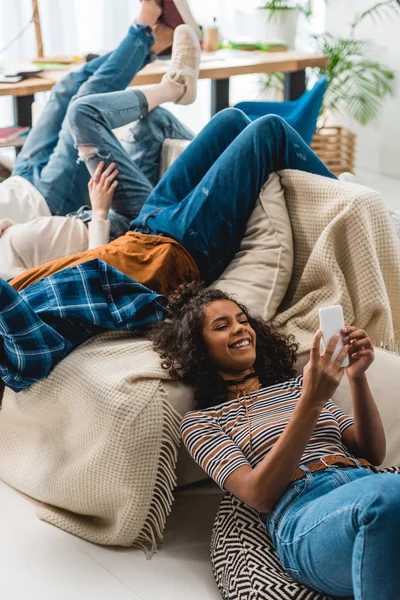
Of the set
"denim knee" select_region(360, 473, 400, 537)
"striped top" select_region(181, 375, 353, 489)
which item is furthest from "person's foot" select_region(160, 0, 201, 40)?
"denim knee" select_region(360, 473, 400, 537)

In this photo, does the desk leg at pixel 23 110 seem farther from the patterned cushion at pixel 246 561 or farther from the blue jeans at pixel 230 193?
the patterned cushion at pixel 246 561

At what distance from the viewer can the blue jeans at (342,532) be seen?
1.30 meters

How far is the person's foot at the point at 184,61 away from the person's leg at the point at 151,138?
12 centimetres

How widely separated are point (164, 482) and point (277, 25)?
338 centimetres

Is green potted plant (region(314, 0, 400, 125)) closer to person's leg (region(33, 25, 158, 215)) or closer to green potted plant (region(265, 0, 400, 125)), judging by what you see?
green potted plant (region(265, 0, 400, 125))

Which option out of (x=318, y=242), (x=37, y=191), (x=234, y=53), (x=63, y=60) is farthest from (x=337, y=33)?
(x=318, y=242)

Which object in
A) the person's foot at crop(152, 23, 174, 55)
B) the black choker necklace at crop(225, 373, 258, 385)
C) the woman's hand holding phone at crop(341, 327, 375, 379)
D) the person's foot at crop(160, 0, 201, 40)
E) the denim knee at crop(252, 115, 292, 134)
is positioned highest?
the person's foot at crop(160, 0, 201, 40)

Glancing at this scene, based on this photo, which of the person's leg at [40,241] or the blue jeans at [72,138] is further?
the blue jeans at [72,138]

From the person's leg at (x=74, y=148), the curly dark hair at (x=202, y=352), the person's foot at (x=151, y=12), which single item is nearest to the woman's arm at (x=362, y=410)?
the curly dark hair at (x=202, y=352)

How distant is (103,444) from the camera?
1.77 metres

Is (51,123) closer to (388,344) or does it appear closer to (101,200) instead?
(101,200)

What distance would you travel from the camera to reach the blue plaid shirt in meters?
1.87

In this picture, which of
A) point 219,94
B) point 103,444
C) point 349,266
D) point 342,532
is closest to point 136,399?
point 103,444

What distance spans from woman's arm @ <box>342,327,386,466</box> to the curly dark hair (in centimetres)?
22
